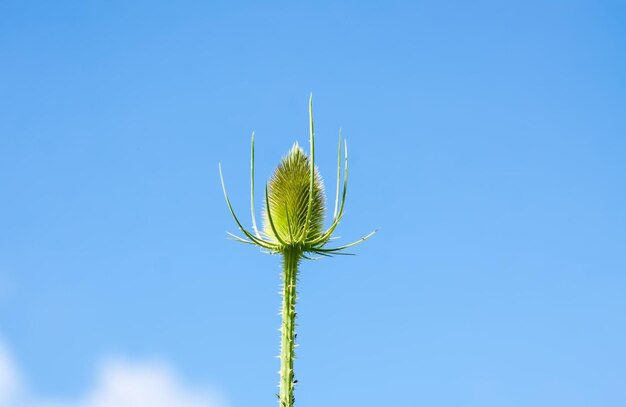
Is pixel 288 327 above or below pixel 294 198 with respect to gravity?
below

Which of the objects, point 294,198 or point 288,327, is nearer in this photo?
point 288,327

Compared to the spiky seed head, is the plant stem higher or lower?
lower

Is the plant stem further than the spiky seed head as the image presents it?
No

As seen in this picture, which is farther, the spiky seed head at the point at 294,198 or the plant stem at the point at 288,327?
the spiky seed head at the point at 294,198

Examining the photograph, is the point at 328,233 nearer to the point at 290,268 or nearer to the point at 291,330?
the point at 290,268
